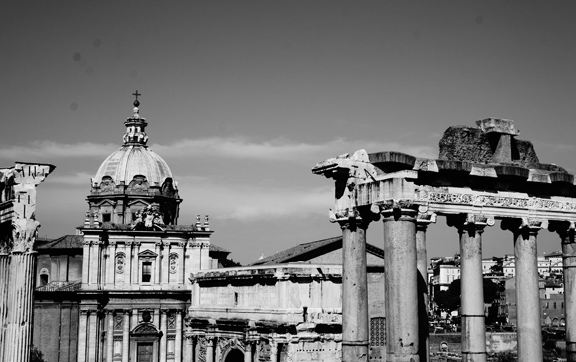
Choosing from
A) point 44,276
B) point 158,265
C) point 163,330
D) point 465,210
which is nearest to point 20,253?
point 465,210

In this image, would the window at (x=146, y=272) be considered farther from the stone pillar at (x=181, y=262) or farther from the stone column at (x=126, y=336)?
the stone column at (x=126, y=336)

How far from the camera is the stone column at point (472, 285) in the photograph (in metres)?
18.9

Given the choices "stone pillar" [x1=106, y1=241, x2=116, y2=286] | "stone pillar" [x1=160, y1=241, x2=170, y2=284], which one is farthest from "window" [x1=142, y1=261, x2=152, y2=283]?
"stone pillar" [x1=106, y1=241, x2=116, y2=286]

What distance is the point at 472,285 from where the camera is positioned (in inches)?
749

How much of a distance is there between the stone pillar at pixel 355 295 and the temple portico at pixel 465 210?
5 centimetres

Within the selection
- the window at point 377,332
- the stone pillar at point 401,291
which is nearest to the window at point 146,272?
the window at point 377,332

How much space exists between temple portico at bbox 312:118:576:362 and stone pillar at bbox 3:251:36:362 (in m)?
9.28

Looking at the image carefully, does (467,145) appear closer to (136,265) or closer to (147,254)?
(147,254)

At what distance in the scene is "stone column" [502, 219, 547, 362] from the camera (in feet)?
64.7

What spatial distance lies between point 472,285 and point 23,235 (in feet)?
41.5

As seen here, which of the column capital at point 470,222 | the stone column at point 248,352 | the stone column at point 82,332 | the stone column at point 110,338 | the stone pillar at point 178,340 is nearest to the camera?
the column capital at point 470,222

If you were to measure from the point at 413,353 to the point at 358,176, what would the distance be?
14.1 ft

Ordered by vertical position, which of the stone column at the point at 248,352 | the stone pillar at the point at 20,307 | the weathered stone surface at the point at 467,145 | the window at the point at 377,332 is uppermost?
the weathered stone surface at the point at 467,145

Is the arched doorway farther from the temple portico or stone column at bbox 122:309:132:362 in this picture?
the temple portico
